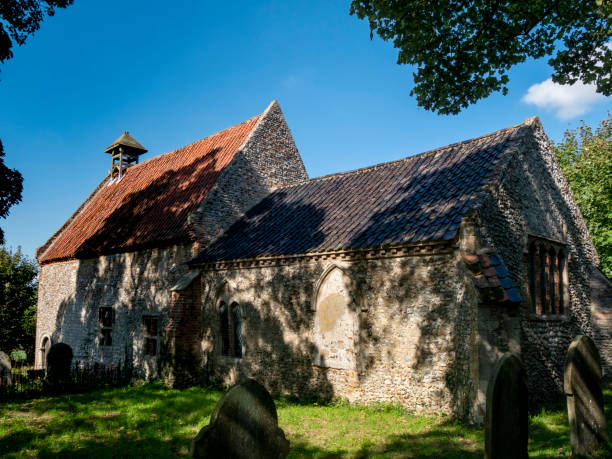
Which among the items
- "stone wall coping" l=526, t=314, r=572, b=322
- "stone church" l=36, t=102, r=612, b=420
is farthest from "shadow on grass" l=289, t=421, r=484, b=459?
"stone wall coping" l=526, t=314, r=572, b=322

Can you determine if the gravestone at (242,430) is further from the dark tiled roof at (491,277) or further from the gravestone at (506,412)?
the dark tiled roof at (491,277)

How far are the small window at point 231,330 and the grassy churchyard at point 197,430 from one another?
2.86 meters

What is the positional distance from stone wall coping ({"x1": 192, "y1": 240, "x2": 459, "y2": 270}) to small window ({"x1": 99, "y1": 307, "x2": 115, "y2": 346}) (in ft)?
20.1

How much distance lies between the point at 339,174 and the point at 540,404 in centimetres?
1090

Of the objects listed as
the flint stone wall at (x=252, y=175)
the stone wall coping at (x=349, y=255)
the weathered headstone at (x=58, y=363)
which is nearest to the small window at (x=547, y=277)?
the stone wall coping at (x=349, y=255)

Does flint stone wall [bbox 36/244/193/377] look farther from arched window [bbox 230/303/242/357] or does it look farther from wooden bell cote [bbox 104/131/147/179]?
wooden bell cote [bbox 104/131/147/179]

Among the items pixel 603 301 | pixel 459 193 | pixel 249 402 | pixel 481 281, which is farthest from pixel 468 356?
pixel 603 301

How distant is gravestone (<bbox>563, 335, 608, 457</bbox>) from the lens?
21.9 ft

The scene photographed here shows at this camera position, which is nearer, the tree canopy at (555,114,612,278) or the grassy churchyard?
the grassy churchyard

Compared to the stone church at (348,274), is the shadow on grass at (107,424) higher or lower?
lower

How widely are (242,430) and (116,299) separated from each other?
1584cm

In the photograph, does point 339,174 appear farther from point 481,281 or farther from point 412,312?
point 481,281

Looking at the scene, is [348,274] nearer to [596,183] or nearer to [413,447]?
[413,447]

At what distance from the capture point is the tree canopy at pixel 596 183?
889 inches
